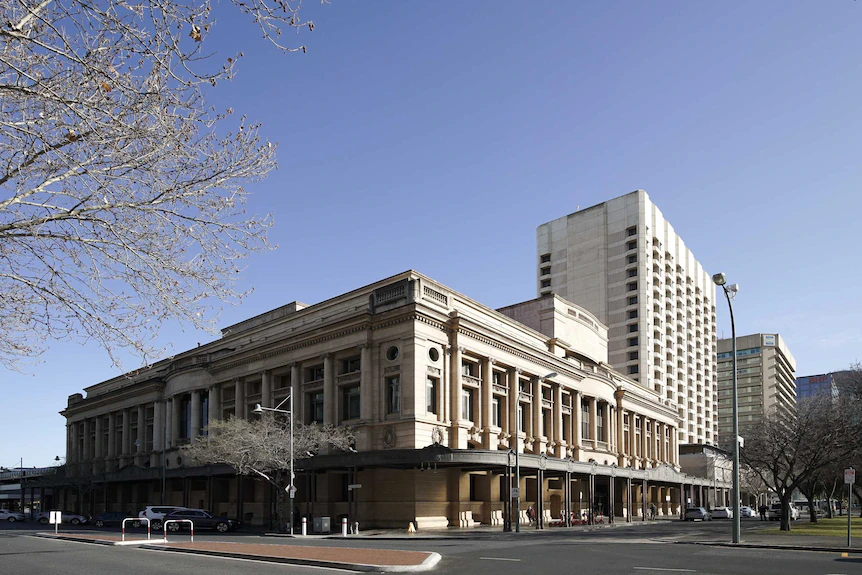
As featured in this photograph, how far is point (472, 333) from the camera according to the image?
2215 inches

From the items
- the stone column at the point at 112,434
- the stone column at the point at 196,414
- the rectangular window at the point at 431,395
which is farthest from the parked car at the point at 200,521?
the stone column at the point at 112,434

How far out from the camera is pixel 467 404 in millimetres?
56750

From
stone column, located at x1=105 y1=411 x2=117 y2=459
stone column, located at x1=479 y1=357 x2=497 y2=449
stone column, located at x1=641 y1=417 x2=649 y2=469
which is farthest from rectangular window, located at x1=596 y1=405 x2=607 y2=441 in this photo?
stone column, located at x1=105 y1=411 x2=117 y2=459

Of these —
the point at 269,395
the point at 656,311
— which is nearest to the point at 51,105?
the point at 269,395

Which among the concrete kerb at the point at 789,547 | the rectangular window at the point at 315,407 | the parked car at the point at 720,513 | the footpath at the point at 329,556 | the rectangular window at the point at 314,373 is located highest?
the rectangular window at the point at 314,373

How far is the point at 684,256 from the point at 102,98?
5410 inches

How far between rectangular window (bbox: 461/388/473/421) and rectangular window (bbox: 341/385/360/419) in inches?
310

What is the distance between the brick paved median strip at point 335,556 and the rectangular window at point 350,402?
2536 cm

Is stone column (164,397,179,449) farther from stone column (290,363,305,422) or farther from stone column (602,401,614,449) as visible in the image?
stone column (602,401,614,449)

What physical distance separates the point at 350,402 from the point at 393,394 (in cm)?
498

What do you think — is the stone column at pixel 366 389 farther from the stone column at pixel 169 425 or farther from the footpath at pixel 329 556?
the stone column at pixel 169 425

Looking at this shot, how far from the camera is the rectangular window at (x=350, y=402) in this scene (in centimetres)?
5606

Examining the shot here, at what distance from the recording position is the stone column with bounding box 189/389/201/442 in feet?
234

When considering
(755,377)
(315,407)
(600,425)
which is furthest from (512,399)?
(755,377)
